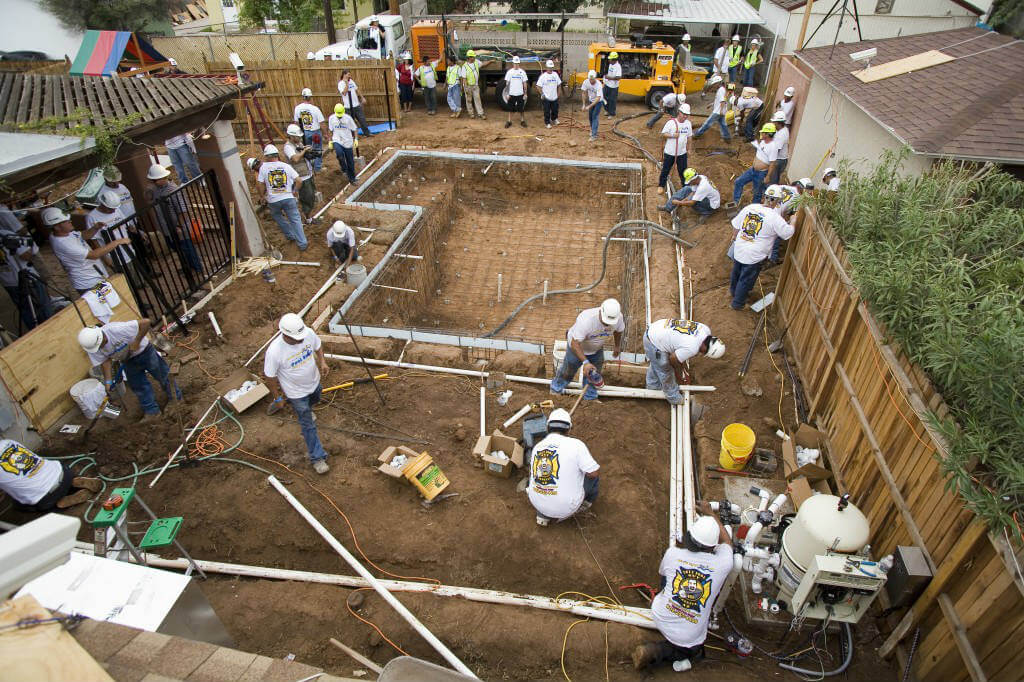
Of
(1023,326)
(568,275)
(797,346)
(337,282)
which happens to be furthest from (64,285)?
(1023,326)

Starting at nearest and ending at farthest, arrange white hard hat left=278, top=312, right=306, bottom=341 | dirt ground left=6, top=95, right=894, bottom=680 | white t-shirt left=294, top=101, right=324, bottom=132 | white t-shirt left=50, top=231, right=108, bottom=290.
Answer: dirt ground left=6, top=95, right=894, bottom=680 < white hard hat left=278, top=312, right=306, bottom=341 < white t-shirt left=50, top=231, right=108, bottom=290 < white t-shirt left=294, top=101, right=324, bottom=132

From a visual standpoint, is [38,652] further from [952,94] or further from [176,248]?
[952,94]

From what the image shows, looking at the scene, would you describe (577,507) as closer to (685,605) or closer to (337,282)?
(685,605)

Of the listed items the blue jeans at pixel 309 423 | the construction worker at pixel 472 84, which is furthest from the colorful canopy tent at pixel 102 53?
the blue jeans at pixel 309 423

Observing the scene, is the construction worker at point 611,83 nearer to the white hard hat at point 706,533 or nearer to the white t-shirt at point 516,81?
the white t-shirt at point 516,81

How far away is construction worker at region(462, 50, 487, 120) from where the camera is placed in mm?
16781

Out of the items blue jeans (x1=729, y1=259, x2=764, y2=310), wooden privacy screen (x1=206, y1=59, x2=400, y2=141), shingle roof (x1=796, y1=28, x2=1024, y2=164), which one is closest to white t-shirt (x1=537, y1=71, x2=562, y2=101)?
wooden privacy screen (x1=206, y1=59, x2=400, y2=141)

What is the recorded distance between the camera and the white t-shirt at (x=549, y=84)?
51.2 feet

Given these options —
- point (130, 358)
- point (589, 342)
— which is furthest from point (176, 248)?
point (589, 342)

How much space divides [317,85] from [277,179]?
8259 millimetres

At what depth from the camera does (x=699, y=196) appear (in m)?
11.0

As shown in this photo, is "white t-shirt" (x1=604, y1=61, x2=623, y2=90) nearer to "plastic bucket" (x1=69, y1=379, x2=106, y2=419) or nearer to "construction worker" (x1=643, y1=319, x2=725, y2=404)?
"construction worker" (x1=643, y1=319, x2=725, y2=404)

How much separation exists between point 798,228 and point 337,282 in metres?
7.31

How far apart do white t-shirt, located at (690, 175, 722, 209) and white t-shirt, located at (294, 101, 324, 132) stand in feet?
28.3
